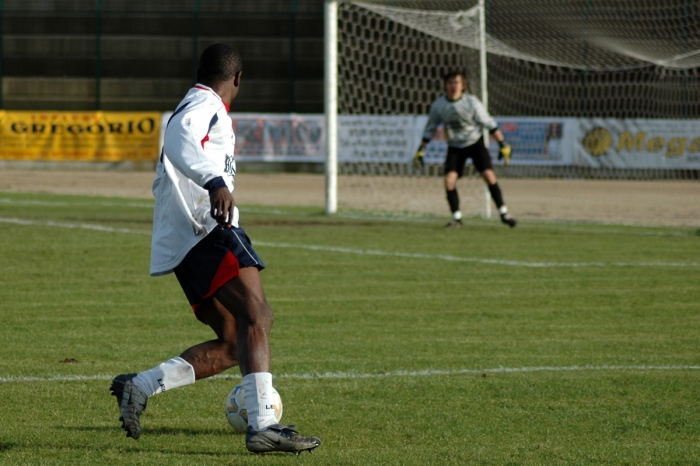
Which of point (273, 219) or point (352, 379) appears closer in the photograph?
point (352, 379)

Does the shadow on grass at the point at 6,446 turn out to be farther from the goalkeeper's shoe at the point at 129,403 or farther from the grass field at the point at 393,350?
the goalkeeper's shoe at the point at 129,403

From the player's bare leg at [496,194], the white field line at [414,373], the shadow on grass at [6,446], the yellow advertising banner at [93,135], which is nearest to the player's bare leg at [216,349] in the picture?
the shadow on grass at [6,446]

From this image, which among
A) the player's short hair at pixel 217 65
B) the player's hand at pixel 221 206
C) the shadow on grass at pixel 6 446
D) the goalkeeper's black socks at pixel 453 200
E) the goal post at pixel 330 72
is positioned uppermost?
the goal post at pixel 330 72

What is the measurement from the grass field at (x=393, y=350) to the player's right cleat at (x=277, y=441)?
0.38ft

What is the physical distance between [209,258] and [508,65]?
76.4 feet

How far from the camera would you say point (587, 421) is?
197 inches

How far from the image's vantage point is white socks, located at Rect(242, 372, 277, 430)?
4.26 meters

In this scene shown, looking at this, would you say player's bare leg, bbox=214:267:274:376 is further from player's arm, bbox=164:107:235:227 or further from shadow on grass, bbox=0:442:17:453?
shadow on grass, bbox=0:442:17:453

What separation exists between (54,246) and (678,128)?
65.8ft

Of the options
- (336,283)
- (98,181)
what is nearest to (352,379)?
(336,283)

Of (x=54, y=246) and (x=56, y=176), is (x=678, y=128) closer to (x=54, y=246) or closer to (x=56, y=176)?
(x=56, y=176)

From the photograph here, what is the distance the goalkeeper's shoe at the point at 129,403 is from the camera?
4.44m

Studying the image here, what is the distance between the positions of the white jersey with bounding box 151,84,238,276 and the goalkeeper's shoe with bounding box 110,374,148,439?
507 mm

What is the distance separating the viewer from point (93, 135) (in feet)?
100
